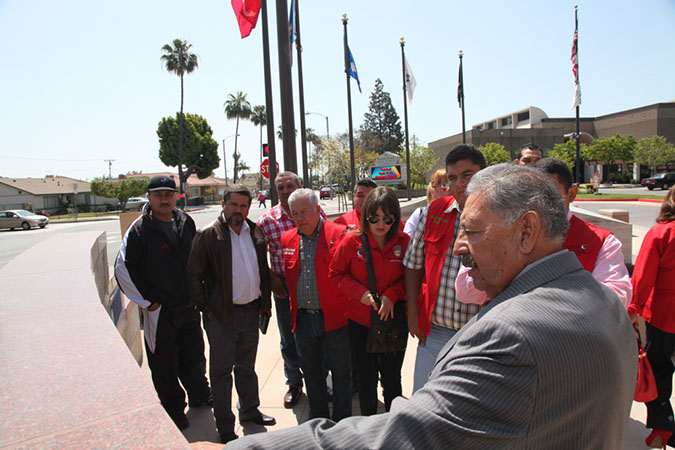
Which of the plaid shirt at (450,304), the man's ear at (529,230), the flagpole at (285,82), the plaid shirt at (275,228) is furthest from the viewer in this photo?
the flagpole at (285,82)

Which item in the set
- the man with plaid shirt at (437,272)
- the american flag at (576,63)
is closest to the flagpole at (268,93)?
the man with plaid shirt at (437,272)

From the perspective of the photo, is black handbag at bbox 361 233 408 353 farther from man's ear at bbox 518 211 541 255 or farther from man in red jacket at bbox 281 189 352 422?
man's ear at bbox 518 211 541 255

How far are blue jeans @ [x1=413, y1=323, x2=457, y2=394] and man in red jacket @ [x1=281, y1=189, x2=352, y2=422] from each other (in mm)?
858

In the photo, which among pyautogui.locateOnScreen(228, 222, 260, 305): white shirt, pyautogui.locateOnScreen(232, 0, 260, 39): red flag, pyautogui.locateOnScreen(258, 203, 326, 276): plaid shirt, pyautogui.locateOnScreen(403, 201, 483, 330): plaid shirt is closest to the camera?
pyautogui.locateOnScreen(403, 201, 483, 330): plaid shirt

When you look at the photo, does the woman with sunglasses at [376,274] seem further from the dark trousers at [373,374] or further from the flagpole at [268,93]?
the flagpole at [268,93]

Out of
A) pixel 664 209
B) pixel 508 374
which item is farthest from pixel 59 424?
pixel 664 209

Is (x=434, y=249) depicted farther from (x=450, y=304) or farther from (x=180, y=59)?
(x=180, y=59)

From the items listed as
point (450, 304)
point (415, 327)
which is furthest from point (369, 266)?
point (450, 304)

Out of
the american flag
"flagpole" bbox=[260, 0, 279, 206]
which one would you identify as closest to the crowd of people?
"flagpole" bbox=[260, 0, 279, 206]

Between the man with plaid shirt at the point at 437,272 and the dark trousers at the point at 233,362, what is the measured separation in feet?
4.78

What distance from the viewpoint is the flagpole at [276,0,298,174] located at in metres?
6.55

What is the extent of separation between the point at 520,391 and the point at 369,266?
87.4 inches

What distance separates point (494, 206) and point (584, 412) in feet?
1.72

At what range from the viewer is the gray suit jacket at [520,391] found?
792mm
